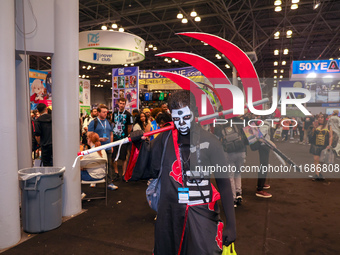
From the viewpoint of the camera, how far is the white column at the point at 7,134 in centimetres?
337

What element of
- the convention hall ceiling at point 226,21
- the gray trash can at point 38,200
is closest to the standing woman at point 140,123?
the gray trash can at point 38,200

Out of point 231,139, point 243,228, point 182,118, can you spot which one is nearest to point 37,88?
point 231,139

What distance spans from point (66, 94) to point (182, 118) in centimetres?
308

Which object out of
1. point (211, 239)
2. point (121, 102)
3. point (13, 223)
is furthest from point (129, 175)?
point (121, 102)

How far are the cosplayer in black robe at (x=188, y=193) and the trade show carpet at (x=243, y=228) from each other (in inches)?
67.3

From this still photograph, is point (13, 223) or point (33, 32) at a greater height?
point (33, 32)

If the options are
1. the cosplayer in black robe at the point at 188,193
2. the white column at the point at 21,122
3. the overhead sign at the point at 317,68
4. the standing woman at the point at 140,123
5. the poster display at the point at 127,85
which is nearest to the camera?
the cosplayer in black robe at the point at 188,193

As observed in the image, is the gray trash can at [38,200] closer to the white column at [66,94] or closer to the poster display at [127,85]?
the white column at [66,94]

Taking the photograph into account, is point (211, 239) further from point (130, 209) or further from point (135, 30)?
point (135, 30)

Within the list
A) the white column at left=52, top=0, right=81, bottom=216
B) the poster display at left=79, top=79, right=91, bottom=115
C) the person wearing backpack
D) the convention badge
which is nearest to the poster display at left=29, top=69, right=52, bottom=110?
the poster display at left=79, top=79, right=91, bottom=115

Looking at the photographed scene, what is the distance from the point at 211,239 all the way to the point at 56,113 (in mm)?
3490

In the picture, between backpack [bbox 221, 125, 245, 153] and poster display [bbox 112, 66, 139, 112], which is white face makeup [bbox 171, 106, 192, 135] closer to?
backpack [bbox 221, 125, 245, 153]

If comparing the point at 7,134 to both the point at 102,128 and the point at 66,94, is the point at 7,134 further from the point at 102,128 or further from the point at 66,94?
the point at 102,128

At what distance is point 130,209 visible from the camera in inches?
189
